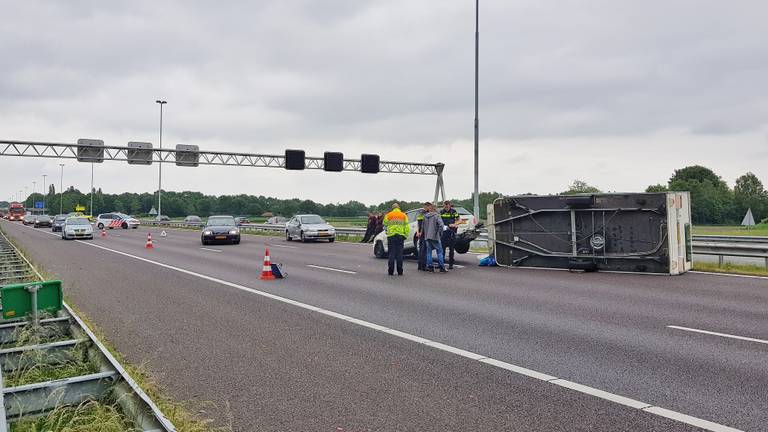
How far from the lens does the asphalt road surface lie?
4.45 m

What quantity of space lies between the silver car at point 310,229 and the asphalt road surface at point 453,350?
18056 mm

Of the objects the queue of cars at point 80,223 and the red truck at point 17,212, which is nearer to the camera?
the queue of cars at point 80,223

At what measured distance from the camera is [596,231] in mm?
14484

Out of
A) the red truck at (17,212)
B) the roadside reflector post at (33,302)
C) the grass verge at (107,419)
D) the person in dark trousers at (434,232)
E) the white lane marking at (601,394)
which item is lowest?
the white lane marking at (601,394)

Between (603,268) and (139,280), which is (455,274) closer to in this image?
(603,268)

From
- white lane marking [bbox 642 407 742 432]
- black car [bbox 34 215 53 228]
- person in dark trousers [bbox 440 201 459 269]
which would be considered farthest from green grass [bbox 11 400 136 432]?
black car [bbox 34 215 53 228]

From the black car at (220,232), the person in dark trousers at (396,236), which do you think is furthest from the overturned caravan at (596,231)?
the black car at (220,232)

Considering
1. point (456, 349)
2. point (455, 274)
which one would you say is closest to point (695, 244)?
point (455, 274)

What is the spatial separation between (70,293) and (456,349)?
325 inches

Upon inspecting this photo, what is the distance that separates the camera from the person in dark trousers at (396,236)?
14.2 meters

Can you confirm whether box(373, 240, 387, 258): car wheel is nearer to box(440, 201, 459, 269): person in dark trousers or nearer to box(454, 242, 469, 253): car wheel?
box(454, 242, 469, 253): car wheel

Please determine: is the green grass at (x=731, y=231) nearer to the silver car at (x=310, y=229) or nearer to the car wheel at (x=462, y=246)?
the silver car at (x=310, y=229)

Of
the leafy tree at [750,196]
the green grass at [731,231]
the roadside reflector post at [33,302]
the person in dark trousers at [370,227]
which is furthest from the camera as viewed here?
the leafy tree at [750,196]

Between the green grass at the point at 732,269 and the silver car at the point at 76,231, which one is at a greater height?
the silver car at the point at 76,231
